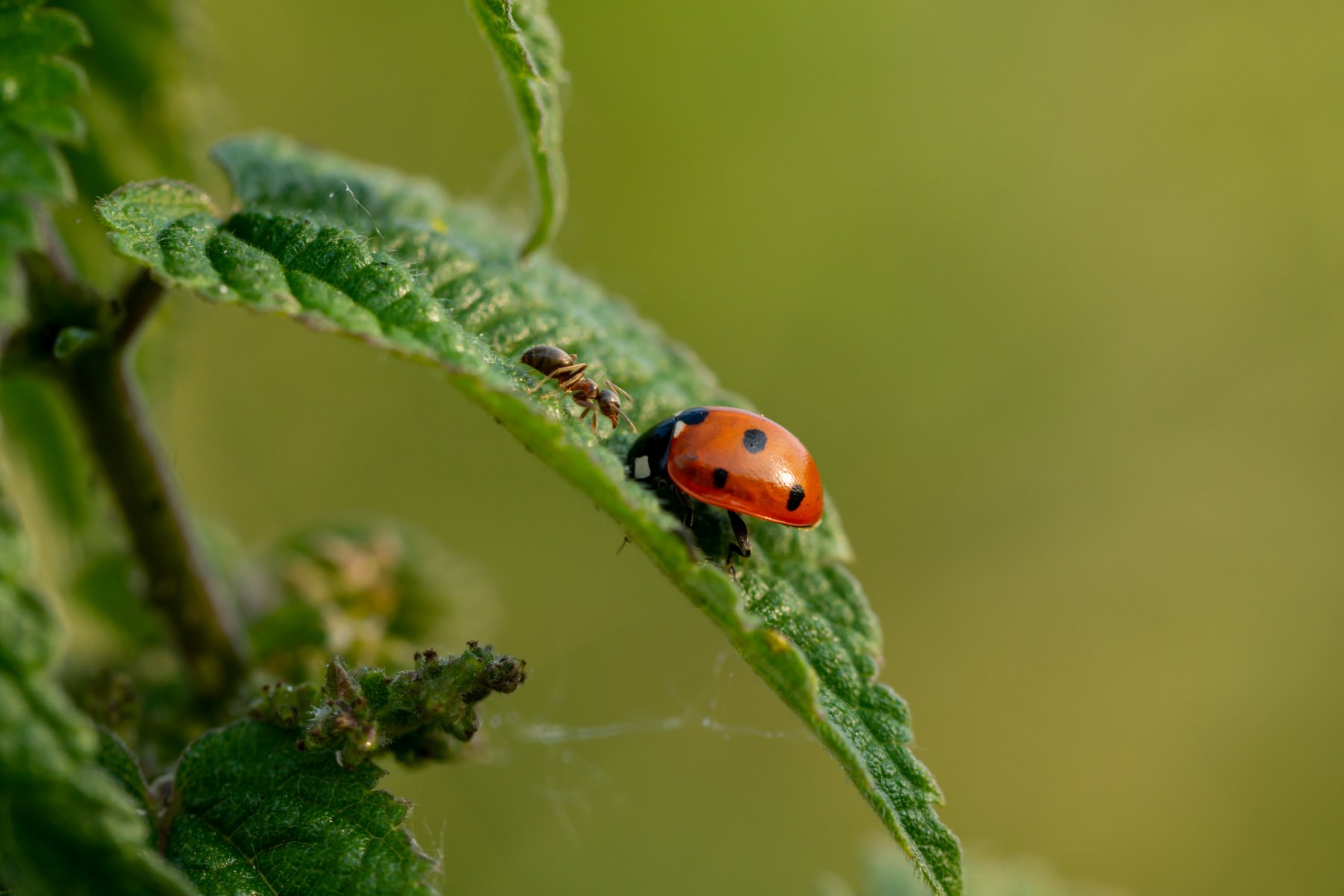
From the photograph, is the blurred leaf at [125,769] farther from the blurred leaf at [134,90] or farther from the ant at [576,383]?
the blurred leaf at [134,90]

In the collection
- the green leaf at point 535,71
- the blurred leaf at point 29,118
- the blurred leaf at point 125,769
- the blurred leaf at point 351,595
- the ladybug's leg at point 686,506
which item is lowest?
the blurred leaf at point 125,769

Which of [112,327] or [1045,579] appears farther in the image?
[1045,579]

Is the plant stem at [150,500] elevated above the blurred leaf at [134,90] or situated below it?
below

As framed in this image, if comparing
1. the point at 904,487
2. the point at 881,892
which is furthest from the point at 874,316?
the point at 881,892

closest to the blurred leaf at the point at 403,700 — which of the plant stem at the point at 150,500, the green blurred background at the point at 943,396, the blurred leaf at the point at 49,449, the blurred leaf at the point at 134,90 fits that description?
the plant stem at the point at 150,500

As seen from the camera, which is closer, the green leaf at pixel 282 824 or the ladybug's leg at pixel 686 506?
the green leaf at pixel 282 824

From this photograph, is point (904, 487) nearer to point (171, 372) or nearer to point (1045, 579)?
point (1045, 579)
